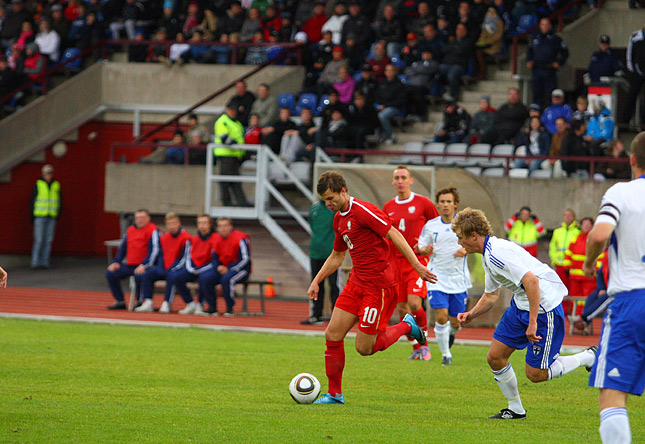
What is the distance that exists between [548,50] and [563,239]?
5.51m

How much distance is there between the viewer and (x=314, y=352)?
13234 millimetres

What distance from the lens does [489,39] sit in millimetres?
24484

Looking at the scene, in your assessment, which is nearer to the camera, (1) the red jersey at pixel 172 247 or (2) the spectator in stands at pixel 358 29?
(1) the red jersey at pixel 172 247

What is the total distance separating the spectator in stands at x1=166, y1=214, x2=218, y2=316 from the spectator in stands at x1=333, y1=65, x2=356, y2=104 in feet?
20.8

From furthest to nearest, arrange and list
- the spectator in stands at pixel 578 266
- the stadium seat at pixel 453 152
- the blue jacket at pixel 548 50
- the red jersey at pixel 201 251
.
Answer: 1. the blue jacket at pixel 548 50
2. the stadium seat at pixel 453 152
3. the red jersey at pixel 201 251
4. the spectator in stands at pixel 578 266

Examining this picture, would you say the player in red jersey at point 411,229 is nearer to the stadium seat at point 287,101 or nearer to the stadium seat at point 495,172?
the stadium seat at point 495,172

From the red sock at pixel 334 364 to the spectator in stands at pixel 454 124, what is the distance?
46.5 ft

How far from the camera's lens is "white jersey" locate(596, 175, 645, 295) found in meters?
5.84

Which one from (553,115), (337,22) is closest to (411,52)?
(337,22)

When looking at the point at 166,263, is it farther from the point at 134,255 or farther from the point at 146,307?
the point at 146,307

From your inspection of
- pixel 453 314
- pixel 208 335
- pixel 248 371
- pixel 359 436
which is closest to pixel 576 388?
pixel 453 314

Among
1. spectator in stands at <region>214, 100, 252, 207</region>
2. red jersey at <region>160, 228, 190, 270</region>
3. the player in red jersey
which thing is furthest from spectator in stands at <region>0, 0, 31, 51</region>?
the player in red jersey

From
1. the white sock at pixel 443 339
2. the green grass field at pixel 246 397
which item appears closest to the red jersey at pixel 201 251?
the green grass field at pixel 246 397

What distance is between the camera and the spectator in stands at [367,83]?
23656 mm
